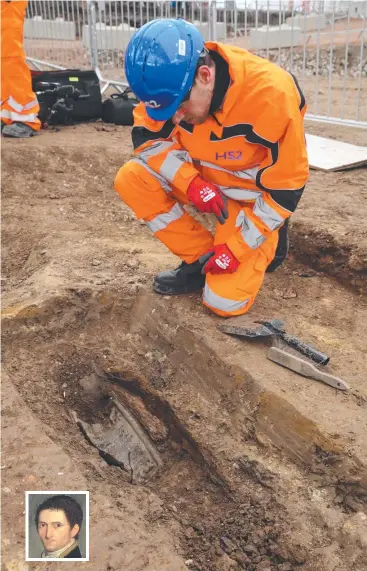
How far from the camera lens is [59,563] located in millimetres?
2189

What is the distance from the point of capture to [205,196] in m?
3.29

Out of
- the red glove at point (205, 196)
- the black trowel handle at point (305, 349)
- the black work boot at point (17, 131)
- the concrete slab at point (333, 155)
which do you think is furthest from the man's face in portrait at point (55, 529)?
the black work boot at point (17, 131)

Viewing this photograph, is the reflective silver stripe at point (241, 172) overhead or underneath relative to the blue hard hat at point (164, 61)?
underneath

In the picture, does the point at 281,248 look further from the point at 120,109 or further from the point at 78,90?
the point at 78,90

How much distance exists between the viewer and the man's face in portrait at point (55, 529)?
1.71 m

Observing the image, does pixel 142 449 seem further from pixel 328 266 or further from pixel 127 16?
pixel 127 16

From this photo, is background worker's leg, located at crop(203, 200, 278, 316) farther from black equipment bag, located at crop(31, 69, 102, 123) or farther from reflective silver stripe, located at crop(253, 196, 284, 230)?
black equipment bag, located at crop(31, 69, 102, 123)

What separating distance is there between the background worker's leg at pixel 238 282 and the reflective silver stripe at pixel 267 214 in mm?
278

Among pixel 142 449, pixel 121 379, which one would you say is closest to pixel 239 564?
pixel 142 449

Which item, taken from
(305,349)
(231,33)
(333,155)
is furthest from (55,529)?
(231,33)

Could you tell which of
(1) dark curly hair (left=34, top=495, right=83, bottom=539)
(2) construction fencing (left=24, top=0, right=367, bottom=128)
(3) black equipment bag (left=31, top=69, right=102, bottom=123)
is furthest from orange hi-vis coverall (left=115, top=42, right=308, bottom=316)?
(3) black equipment bag (left=31, top=69, right=102, bottom=123)

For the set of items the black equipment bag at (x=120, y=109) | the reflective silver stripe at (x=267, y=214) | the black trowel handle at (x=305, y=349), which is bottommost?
the black trowel handle at (x=305, y=349)

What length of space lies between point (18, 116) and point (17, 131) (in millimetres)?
191

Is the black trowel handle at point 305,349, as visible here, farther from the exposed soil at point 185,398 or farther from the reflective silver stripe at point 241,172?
the reflective silver stripe at point 241,172
